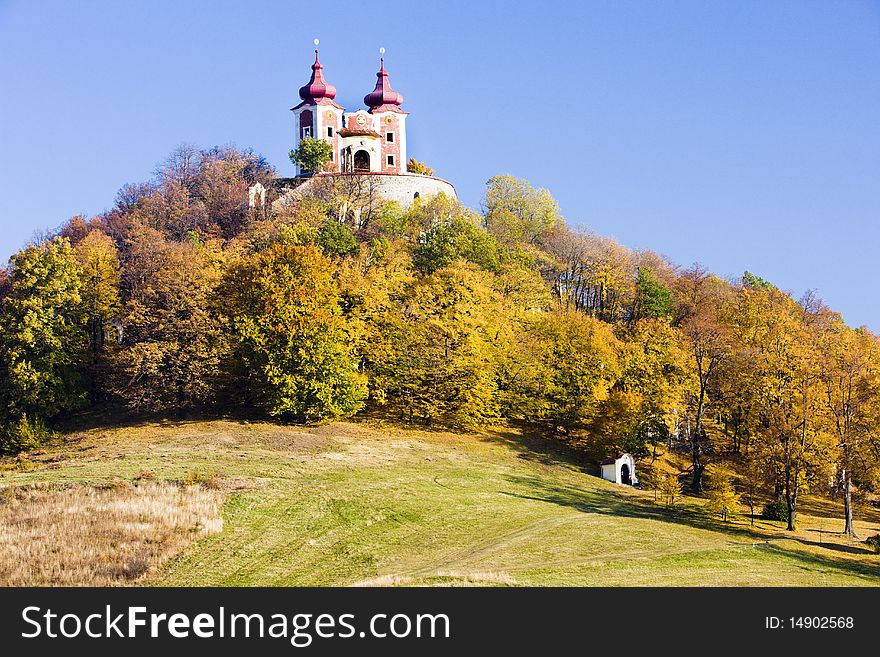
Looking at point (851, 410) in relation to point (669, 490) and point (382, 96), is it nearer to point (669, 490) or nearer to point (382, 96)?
point (669, 490)

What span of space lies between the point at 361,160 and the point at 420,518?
2551 inches

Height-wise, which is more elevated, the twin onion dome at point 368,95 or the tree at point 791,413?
the twin onion dome at point 368,95

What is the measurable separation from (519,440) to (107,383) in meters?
26.7

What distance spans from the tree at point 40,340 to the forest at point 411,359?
0.14 meters

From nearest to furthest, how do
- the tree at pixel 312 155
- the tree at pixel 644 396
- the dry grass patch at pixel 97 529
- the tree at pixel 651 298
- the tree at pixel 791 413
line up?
the dry grass patch at pixel 97 529 < the tree at pixel 791 413 < the tree at pixel 644 396 < the tree at pixel 651 298 < the tree at pixel 312 155

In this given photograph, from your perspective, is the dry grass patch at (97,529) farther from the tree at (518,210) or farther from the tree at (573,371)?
the tree at (518,210)

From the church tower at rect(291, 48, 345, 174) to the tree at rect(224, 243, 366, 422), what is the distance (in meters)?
40.1

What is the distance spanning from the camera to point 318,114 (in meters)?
106

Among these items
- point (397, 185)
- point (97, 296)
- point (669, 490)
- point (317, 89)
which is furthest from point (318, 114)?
point (669, 490)

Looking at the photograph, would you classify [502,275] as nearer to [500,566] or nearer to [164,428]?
[164,428]

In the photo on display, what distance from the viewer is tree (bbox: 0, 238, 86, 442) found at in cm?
6550

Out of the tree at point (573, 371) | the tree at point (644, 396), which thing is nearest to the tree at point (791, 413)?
the tree at point (644, 396)

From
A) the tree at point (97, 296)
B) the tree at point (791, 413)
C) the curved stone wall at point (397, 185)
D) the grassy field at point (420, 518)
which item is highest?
the curved stone wall at point (397, 185)

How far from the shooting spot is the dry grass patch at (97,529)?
35.6m
